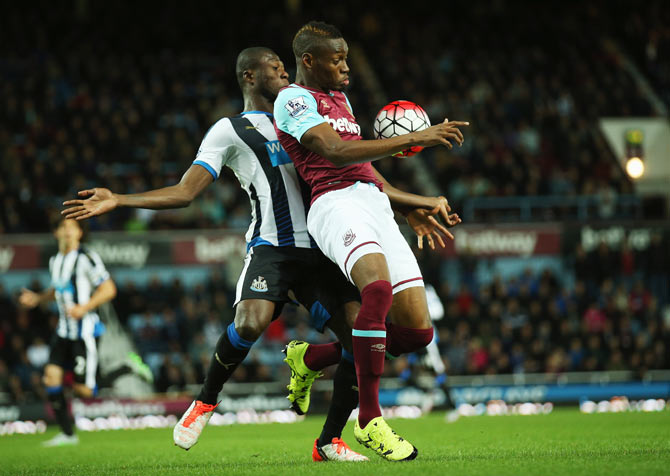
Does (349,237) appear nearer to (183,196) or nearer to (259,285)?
(259,285)

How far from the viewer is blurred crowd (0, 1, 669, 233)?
18.9 meters

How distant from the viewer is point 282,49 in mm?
24125

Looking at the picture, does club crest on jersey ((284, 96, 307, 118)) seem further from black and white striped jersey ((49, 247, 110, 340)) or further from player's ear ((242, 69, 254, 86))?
black and white striped jersey ((49, 247, 110, 340))

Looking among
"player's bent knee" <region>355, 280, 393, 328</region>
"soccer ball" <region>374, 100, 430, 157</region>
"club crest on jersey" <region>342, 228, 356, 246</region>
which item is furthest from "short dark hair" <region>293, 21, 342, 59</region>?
"player's bent knee" <region>355, 280, 393, 328</region>

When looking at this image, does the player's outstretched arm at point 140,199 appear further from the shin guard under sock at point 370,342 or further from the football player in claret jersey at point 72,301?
the football player in claret jersey at point 72,301

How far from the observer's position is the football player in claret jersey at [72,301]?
9758 mm

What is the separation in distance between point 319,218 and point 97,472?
187cm

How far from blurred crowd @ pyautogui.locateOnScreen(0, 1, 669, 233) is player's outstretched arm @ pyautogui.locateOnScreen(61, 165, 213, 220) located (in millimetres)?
12759

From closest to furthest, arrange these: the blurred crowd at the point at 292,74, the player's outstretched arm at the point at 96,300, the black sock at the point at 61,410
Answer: the player's outstretched arm at the point at 96,300 < the black sock at the point at 61,410 < the blurred crowd at the point at 292,74

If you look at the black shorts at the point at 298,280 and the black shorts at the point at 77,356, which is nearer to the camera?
the black shorts at the point at 298,280

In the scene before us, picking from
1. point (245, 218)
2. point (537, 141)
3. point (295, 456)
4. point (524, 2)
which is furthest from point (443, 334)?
point (524, 2)

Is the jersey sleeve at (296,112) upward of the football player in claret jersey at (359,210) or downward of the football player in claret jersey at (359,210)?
upward

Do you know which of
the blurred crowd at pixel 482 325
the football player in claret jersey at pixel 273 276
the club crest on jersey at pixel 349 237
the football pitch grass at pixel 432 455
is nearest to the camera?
the football pitch grass at pixel 432 455

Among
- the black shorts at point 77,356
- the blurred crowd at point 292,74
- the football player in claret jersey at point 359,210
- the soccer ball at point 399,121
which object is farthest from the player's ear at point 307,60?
the blurred crowd at point 292,74
